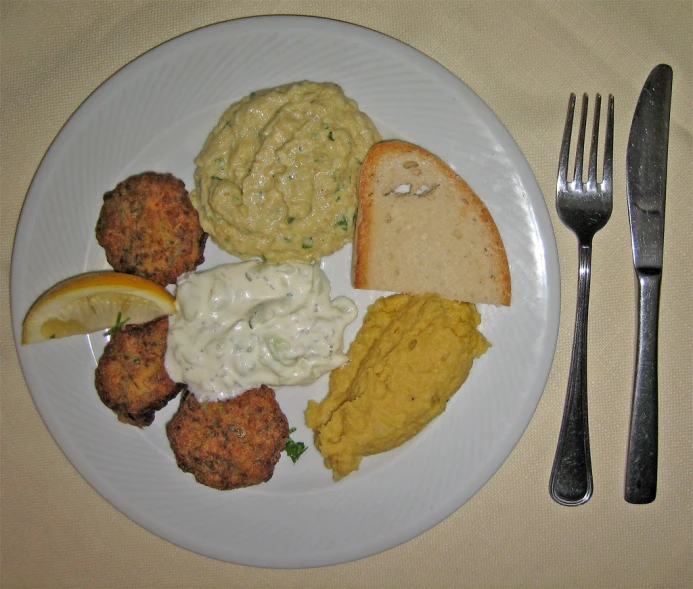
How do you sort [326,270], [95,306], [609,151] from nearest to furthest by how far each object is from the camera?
[95,306] → [609,151] → [326,270]

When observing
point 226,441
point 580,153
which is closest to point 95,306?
point 226,441

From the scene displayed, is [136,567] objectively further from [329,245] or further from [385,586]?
[329,245]

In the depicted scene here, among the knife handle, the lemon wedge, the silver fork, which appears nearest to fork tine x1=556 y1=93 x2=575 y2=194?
the silver fork

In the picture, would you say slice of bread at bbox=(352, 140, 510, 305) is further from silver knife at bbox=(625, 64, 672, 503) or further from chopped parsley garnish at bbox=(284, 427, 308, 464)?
chopped parsley garnish at bbox=(284, 427, 308, 464)

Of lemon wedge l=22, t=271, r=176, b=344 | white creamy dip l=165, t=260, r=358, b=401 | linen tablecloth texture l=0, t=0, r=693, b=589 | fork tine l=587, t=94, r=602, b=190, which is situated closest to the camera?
lemon wedge l=22, t=271, r=176, b=344

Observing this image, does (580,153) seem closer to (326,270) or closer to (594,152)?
(594,152)

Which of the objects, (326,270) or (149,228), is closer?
(149,228)
